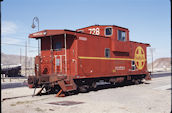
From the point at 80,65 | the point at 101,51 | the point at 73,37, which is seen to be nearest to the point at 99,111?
the point at 80,65

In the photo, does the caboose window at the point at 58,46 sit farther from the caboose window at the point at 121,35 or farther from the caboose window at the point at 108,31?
the caboose window at the point at 121,35

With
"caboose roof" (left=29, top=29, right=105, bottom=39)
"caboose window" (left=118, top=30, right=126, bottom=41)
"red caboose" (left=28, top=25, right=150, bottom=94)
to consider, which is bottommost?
"red caboose" (left=28, top=25, right=150, bottom=94)

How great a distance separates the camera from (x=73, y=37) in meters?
13.1

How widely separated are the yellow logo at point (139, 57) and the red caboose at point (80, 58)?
2.04 m

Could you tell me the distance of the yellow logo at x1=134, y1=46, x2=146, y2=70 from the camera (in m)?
19.1

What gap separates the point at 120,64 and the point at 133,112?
9320 mm

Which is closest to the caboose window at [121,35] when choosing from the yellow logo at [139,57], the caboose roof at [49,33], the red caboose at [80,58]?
the red caboose at [80,58]

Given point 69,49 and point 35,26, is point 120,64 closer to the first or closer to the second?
point 69,49

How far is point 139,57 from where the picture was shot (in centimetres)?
1984

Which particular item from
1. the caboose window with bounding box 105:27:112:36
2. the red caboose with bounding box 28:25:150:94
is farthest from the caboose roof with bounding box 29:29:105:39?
the caboose window with bounding box 105:27:112:36

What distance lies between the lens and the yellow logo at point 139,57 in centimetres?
1914

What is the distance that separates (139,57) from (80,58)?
8.90m

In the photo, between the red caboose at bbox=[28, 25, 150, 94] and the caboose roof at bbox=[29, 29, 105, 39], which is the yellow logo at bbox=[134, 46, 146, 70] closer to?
the red caboose at bbox=[28, 25, 150, 94]

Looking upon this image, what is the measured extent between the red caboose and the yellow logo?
204 centimetres
